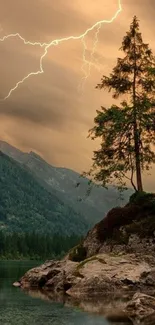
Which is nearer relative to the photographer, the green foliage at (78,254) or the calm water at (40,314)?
the calm water at (40,314)

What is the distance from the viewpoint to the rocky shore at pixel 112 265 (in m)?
44.1

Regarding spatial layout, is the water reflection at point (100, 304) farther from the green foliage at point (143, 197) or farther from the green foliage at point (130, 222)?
the green foliage at point (143, 197)

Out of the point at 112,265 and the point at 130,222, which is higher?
the point at 130,222

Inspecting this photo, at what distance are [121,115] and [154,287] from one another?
2152 centimetres

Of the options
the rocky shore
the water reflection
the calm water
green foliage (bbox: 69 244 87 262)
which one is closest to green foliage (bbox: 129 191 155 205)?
the rocky shore

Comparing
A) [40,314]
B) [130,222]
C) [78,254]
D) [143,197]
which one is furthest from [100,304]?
[143,197]

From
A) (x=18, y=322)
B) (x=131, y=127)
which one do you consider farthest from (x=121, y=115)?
(x=18, y=322)

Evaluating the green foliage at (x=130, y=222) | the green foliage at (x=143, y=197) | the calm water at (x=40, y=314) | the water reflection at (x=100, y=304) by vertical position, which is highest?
the green foliage at (x=143, y=197)

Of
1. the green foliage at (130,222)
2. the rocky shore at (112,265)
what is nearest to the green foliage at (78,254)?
the rocky shore at (112,265)

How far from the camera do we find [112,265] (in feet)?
153

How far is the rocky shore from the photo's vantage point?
145ft

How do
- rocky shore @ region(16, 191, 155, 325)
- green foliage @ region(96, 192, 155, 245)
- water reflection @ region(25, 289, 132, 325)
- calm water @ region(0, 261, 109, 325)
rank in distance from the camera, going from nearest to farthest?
calm water @ region(0, 261, 109, 325) < water reflection @ region(25, 289, 132, 325) < rocky shore @ region(16, 191, 155, 325) < green foliage @ region(96, 192, 155, 245)

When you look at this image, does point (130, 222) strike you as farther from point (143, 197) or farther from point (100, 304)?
point (100, 304)

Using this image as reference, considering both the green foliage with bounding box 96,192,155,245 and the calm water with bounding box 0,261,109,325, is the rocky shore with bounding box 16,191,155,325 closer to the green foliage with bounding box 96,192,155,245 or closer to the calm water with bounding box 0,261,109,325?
the green foliage with bounding box 96,192,155,245
